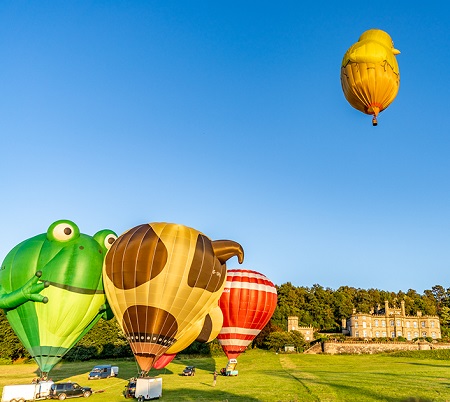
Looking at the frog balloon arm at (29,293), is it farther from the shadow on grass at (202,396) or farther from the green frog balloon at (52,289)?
the shadow on grass at (202,396)

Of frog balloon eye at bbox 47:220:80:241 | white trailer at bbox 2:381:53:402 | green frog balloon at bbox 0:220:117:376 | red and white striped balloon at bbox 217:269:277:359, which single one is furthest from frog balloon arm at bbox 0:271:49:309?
red and white striped balloon at bbox 217:269:277:359

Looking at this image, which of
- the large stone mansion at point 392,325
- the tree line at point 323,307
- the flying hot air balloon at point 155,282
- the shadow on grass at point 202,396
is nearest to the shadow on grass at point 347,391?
the shadow on grass at point 202,396

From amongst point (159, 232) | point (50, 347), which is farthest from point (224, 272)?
point (50, 347)

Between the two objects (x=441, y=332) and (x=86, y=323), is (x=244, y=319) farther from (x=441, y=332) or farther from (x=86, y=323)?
(x=441, y=332)

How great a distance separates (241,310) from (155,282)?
1333 cm

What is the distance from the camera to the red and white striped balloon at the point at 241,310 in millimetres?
31000

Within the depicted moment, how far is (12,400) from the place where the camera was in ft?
66.5

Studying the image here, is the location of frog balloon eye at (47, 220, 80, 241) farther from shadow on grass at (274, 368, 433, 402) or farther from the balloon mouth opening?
A: shadow on grass at (274, 368, 433, 402)

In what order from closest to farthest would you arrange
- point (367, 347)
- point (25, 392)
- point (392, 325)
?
point (25, 392) < point (367, 347) < point (392, 325)

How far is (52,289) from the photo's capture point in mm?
19766

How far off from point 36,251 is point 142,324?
20.1 ft

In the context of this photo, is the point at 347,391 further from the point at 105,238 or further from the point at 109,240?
the point at 105,238

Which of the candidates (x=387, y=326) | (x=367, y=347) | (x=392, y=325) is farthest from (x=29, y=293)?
(x=392, y=325)

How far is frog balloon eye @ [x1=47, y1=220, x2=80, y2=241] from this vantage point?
20.8 meters
